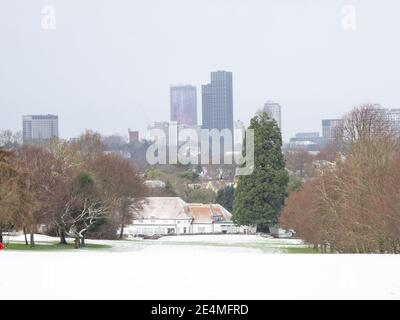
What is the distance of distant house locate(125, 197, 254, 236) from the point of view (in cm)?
7969

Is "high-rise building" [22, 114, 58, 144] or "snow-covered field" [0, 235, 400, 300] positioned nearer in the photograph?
"snow-covered field" [0, 235, 400, 300]

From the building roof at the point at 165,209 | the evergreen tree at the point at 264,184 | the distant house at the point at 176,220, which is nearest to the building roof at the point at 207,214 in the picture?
the distant house at the point at 176,220

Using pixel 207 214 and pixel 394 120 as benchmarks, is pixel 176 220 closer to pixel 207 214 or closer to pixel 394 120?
pixel 207 214

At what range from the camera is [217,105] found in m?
177

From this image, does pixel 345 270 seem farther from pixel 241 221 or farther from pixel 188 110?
pixel 188 110

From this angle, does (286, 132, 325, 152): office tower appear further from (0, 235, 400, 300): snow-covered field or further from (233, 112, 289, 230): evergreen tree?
(0, 235, 400, 300): snow-covered field

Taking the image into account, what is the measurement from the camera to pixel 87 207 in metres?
49.9

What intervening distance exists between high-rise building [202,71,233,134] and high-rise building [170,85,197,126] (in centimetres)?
262

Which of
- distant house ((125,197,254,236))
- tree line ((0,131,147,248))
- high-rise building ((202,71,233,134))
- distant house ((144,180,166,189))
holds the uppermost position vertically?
high-rise building ((202,71,233,134))

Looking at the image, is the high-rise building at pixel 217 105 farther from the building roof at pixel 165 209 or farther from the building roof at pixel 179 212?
the building roof at pixel 165 209

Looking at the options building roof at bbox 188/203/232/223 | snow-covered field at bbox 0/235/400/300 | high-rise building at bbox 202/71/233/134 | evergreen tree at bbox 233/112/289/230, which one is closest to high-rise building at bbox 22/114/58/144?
high-rise building at bbox 202/71/233/134

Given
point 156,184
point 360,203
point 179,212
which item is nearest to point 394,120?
point 179,212

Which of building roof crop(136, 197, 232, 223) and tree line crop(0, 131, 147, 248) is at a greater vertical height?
tree line crop(0, 131, 147, 248)
